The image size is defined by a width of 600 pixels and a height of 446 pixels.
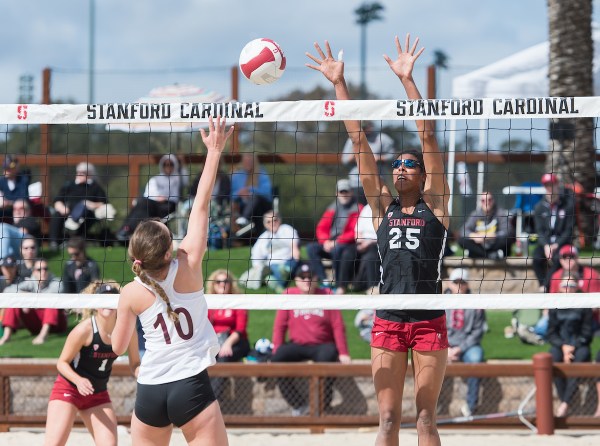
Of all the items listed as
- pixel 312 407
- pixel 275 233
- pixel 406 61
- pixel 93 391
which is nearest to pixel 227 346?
pixel 312 407

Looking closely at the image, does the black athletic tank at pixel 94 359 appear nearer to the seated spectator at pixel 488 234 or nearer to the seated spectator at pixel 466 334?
the seated spectator at pixel 466 334

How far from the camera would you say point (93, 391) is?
6172mm

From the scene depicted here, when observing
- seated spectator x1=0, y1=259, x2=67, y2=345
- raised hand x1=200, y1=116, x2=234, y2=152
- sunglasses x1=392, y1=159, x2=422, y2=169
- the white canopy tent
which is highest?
the white canopy tent

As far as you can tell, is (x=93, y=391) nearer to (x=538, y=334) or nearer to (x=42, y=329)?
(x=42, y=329)

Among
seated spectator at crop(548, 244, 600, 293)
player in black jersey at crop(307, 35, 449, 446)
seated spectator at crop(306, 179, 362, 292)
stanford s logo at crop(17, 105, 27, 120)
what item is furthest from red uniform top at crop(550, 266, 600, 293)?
stanford s logo at crop(17, 105, 27, 120)

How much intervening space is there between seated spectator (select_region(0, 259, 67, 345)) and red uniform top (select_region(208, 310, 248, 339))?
2.13 m

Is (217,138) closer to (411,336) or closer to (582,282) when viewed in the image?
(411,336)

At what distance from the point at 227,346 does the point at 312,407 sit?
104 centimetres

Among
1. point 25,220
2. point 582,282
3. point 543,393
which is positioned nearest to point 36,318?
point 25,220

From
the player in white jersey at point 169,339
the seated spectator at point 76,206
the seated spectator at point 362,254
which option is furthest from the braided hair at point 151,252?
the seated spectator at point 76,206

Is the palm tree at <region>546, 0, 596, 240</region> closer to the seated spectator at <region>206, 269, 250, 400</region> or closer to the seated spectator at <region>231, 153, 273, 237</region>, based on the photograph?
the seated spectator at <region>231, 153, 273, 237</region>

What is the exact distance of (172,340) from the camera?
4.43 meters

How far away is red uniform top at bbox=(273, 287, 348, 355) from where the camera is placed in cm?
923

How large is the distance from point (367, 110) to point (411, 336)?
4.75 feet
